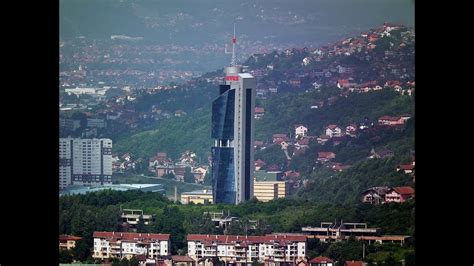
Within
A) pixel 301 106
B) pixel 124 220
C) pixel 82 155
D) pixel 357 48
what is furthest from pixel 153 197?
pixel 357 48

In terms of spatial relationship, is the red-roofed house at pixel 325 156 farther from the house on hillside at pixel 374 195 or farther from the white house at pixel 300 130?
the house on hillside at pixel 374 195

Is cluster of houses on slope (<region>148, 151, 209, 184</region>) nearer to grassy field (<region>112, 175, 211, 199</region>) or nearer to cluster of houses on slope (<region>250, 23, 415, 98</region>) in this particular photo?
grassy field (<region>112, 175, 211, 199</region>)

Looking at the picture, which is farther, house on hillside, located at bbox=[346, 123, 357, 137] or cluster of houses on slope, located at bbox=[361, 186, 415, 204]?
house on hillside, located at bbox=[346, 123, 357, 137]

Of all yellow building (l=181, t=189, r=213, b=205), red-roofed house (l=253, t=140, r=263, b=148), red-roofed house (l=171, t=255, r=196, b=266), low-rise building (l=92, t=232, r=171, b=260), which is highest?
red-roofed house (l=253, t=140, r=263, b=148)

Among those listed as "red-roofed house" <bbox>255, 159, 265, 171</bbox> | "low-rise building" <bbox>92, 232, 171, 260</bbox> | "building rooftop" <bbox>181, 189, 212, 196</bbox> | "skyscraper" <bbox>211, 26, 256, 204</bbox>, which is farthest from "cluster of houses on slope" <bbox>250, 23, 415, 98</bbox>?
"low-rise building" <bbox>92, 232, 171, 260</bbox>

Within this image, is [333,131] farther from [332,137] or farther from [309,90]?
[309,90]
